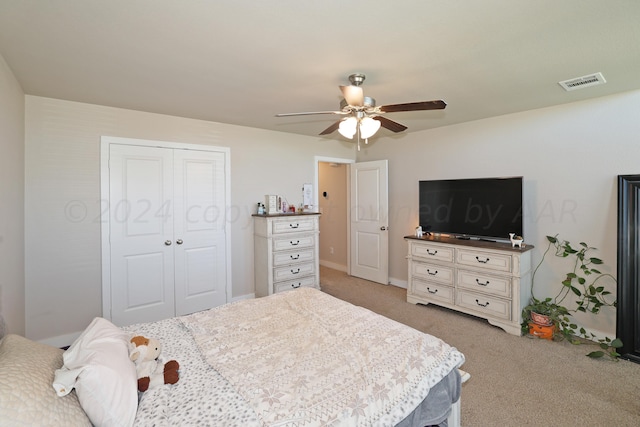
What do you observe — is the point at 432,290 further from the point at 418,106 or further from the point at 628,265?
the point at 418,106

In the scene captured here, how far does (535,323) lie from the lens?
308 cm

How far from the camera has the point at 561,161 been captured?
10.5ft

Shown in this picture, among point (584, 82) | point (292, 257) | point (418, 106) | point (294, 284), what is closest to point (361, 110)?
point (418, 106)

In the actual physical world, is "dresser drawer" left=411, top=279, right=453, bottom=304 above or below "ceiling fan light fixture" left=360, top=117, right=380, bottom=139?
below

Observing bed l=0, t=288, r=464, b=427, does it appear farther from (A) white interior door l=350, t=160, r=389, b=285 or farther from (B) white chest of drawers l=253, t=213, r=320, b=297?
(A) white interior door l=350, t=160, r=389, b=285

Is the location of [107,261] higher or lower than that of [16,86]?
lower

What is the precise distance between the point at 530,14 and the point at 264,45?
5.15ft

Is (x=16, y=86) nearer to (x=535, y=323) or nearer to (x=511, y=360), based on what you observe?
(x=511, y=360)

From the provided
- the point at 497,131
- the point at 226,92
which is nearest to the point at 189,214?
the point at 226,92

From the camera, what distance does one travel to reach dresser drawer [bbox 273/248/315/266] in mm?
3969

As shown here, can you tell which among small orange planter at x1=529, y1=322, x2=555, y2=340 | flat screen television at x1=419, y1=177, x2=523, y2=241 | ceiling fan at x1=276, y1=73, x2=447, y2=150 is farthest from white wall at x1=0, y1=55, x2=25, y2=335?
small orange planter at x1=529, y1=322, x2=555, y2=340

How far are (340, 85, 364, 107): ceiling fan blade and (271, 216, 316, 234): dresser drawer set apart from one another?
2243 mm

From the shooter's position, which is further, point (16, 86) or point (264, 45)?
point (16, 86)

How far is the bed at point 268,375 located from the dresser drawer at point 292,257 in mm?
1906
